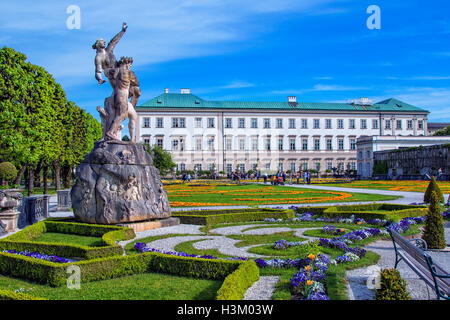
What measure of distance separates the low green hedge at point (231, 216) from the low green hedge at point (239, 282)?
18.8 ft

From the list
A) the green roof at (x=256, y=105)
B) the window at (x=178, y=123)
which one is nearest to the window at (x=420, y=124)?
the green roof at (x=256, y=105)

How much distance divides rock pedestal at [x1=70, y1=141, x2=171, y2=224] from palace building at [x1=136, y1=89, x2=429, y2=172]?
163 feet

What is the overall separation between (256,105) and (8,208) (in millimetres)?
54709

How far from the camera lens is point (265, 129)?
6256 cm

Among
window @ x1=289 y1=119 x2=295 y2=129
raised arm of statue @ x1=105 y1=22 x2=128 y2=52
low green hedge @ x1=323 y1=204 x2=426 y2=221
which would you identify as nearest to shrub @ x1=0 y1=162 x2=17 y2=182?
raised arm of statue @ x1=105 y1=22 x2=128 y2=52

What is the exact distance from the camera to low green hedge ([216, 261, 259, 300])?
13.3 feet

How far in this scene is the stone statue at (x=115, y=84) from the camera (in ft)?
33.7

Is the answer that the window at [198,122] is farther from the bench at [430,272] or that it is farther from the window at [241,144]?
the bench at [430,272]

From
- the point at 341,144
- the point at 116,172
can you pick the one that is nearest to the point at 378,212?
the point at 116,172

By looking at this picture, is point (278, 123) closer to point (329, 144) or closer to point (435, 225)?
point (329, 144)

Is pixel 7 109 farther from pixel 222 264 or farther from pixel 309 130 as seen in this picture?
pixel 309 130

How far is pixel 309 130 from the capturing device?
209 ft
